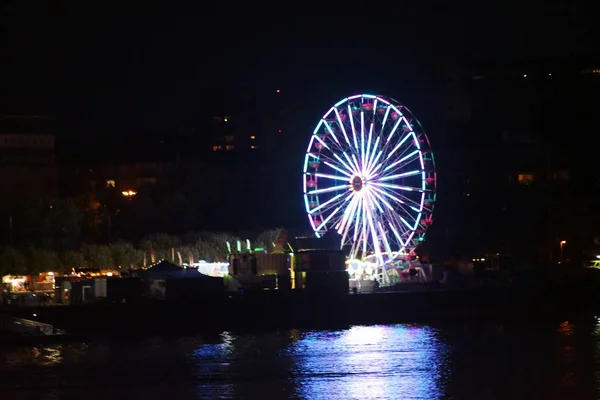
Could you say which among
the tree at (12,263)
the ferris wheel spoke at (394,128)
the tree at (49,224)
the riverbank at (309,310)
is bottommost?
the riverbank at (309,310)

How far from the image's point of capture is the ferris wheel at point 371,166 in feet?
111

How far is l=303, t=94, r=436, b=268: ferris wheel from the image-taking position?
33.8 metres

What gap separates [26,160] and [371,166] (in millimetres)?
26536

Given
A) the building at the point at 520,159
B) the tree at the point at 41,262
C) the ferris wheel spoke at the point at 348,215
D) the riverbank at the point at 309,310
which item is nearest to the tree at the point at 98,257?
the tree at the point at 41,262

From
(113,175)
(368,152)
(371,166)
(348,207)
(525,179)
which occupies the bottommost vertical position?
(348,207)

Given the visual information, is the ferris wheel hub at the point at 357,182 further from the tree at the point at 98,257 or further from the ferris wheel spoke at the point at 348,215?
the tree at the point at 98,257

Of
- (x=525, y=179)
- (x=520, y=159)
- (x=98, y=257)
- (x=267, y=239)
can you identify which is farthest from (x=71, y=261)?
(x=520, y=159)

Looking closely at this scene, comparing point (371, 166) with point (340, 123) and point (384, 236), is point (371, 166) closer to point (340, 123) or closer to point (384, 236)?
Result: point (340, 123)

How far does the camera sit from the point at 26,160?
5506cm

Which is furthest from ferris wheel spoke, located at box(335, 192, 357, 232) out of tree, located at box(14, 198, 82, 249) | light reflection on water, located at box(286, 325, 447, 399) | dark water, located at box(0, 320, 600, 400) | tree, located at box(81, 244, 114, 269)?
tree, located at box(14, 198, 82, 249)

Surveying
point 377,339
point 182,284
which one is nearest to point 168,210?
point 182,284

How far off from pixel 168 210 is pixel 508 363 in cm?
2866

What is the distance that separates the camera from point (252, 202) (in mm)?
56375

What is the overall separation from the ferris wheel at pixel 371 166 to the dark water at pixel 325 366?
11.3 ft
